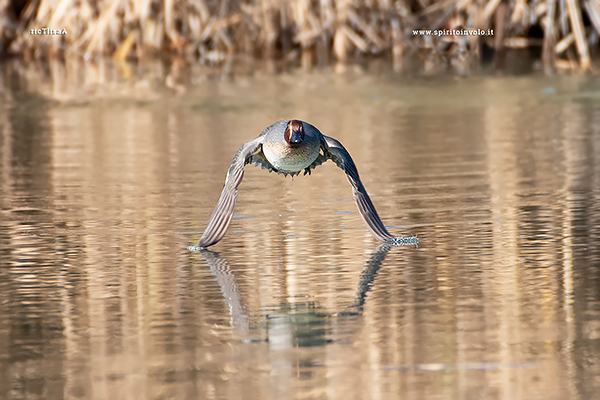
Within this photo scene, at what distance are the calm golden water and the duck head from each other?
0.56m

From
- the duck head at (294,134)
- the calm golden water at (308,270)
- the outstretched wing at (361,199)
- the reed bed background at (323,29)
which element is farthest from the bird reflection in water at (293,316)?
the reed bed background at (323,29)

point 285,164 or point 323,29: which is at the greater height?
point 323,29

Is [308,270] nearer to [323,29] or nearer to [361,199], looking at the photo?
[361,199]

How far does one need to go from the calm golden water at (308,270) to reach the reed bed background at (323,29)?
7833 mm

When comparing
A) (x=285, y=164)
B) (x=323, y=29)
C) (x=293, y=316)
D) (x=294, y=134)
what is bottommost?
(x=293, y=316)

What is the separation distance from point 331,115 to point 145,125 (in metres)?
1.96

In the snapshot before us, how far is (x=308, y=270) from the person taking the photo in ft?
17.4

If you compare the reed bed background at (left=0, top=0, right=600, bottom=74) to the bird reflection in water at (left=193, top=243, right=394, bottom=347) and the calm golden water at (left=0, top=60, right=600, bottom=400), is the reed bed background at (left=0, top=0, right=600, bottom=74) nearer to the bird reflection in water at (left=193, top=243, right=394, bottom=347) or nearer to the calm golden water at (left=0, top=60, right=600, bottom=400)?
the calm golden water at (left=0, top=60, right=600, bottom=400)

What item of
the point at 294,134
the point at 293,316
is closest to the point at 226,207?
the point at 294,134

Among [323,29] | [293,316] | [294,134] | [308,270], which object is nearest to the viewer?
[293,316]

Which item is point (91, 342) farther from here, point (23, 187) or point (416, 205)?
point (23, 187)

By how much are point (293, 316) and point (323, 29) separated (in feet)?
49.4

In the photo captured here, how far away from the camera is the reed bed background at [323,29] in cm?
1853

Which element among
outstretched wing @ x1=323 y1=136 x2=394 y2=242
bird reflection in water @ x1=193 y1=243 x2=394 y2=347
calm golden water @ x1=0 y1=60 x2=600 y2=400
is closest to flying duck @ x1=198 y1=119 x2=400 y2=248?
outstretched wing @ x1=323 y1=136 x2=394 y2=242
